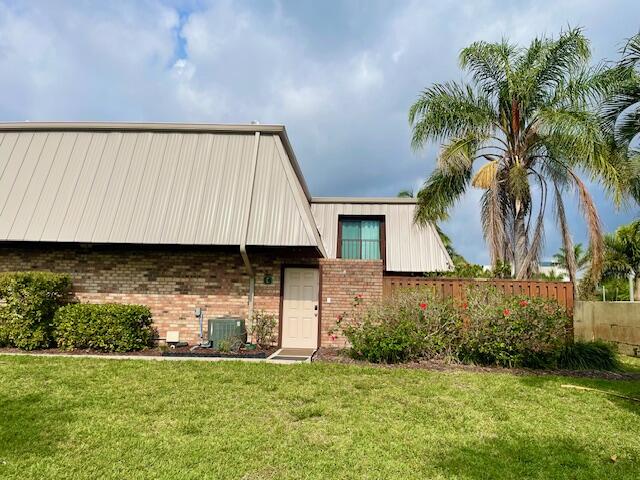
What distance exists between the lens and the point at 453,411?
5492mm

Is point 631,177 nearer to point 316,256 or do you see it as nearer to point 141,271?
point 316,256

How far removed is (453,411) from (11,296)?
934 cm

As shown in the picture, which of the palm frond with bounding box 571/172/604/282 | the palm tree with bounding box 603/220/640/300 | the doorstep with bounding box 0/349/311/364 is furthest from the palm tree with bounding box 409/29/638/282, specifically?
the palm tree with bounding box 603/220/640/300

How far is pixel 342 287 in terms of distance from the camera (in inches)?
413

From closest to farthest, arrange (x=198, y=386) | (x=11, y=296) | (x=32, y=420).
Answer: (x=32, y=420)
(x=198, y=386)
(x=11, y=296)

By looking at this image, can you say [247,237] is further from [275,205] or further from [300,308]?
[300,308]

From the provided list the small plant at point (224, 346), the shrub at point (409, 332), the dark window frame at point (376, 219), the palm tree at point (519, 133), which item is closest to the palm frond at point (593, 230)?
the palm tree at point (519, 133)

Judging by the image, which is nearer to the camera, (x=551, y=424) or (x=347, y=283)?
(x=551, y=424)

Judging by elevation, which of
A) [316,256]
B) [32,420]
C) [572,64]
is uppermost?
[572,64]

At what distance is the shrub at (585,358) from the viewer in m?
8.51

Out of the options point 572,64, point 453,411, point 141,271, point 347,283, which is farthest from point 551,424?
point 572,64

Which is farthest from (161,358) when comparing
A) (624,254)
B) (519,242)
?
(624,254)

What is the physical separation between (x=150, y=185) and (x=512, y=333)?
29.2 ft

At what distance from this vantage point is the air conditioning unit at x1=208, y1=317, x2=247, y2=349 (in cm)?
982
